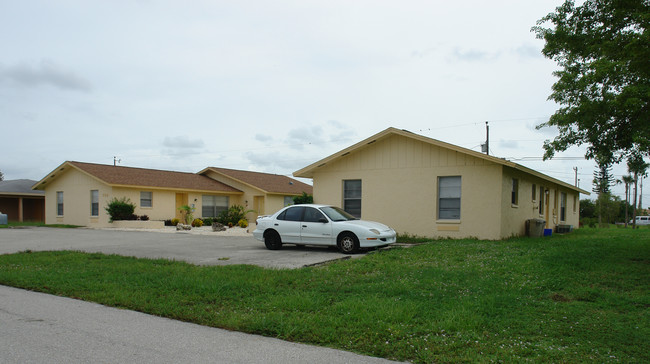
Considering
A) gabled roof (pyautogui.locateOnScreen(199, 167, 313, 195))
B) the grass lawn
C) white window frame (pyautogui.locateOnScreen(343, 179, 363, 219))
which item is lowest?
the grass lawn

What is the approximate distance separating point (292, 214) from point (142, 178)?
20.0 meters

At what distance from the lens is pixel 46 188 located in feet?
113

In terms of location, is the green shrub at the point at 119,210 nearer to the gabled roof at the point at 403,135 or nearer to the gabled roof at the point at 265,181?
the gabled roof at the point at 265,181

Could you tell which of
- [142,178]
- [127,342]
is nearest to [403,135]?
[127,342]

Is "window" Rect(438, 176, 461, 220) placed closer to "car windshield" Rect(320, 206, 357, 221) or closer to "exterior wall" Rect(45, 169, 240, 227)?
"car windshield" Rect(320, 206, 357, 221)

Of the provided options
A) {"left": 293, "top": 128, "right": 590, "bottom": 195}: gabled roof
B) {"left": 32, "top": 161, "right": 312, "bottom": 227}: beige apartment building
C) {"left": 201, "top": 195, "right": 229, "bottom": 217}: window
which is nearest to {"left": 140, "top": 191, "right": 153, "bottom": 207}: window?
{"left": 32, "top": 161, "right": 312, "bottom": 227}: beige apartment building

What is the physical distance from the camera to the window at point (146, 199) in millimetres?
30777

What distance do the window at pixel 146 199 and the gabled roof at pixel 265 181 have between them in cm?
673

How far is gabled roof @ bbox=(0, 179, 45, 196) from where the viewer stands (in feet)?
125

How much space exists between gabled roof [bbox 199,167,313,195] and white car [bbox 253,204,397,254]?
20.1 meters

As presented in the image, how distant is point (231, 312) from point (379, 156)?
43.8 feet

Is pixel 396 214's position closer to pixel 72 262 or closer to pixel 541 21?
pixel 541 21

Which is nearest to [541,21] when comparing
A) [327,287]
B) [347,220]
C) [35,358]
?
[347,220]

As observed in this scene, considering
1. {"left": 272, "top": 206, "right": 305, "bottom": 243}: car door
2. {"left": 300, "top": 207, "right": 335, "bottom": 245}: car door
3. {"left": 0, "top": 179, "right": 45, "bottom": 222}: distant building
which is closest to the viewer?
{"left": 300, "top": 207, "right": 335, "bottom": 245}: car door
